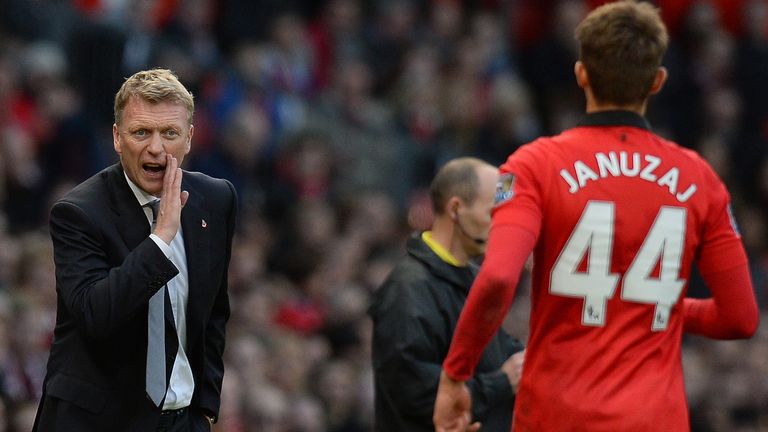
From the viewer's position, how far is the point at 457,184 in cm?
591

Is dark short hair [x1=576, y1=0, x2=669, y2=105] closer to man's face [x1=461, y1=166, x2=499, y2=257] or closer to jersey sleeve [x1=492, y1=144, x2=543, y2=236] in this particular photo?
jersey sleeve [x1=492, y1=144, x2=543, y2=236]

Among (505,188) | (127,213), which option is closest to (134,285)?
(127,213)

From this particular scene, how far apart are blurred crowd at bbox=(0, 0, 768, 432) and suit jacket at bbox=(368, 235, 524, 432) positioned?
274 centimetres

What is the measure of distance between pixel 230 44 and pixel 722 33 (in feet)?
16.7

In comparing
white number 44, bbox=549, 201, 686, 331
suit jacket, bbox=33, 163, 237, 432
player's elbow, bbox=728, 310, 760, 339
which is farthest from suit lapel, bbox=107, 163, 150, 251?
player's elbow, bbox=728, 310, 760, 339

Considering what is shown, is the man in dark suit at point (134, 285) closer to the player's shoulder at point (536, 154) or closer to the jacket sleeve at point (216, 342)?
the jacket sleeve at point (216, 342)

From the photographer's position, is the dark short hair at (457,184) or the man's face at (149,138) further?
the dark short hair at (457,184)

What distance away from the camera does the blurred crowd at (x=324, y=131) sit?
9.49m

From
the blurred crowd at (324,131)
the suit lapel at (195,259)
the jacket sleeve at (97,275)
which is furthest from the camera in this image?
the blurred crowd at (324,131)

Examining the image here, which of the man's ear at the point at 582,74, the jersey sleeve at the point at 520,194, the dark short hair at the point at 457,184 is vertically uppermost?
the man's ear at the point at 582,74

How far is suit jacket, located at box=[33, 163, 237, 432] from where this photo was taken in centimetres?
431

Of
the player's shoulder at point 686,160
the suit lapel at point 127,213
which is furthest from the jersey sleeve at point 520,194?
the suit lapel at point 127,213

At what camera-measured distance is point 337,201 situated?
1154 cm

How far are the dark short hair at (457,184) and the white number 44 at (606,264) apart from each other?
59.0 inches
